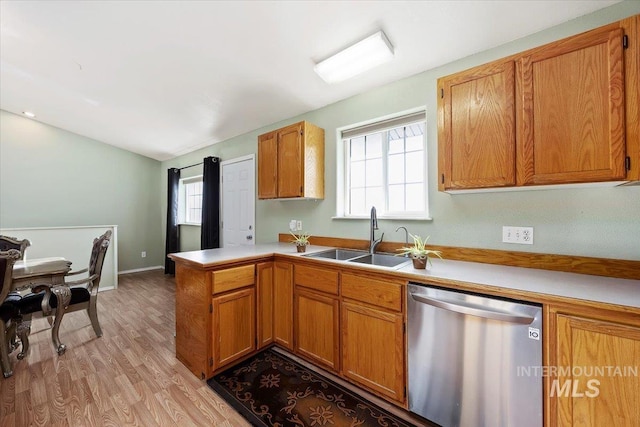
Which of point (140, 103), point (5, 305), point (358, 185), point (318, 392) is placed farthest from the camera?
point (140, 103)

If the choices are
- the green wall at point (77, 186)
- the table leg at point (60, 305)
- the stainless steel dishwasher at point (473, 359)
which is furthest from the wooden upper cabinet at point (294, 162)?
the green wall at point (77, 186)

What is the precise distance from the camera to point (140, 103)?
131 inches

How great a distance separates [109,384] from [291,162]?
2334 millimetres

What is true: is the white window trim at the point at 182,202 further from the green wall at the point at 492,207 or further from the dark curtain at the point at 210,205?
the green wall at the point at 492,207

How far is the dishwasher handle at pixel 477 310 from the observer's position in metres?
1.18

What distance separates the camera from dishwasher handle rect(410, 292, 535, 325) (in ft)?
3.87

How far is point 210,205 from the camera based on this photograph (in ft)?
13.5

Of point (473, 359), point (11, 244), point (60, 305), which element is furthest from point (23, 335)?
point (473, 359)

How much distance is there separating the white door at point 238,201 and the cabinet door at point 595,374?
10.6ft

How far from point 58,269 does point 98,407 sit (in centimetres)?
140

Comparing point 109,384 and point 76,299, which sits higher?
point 76,299

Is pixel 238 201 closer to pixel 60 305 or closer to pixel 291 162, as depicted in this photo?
pixel 291 162

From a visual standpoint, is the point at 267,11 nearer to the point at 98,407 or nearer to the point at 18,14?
the point at 18,14

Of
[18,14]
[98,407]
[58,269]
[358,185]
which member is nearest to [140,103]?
[18,14]
